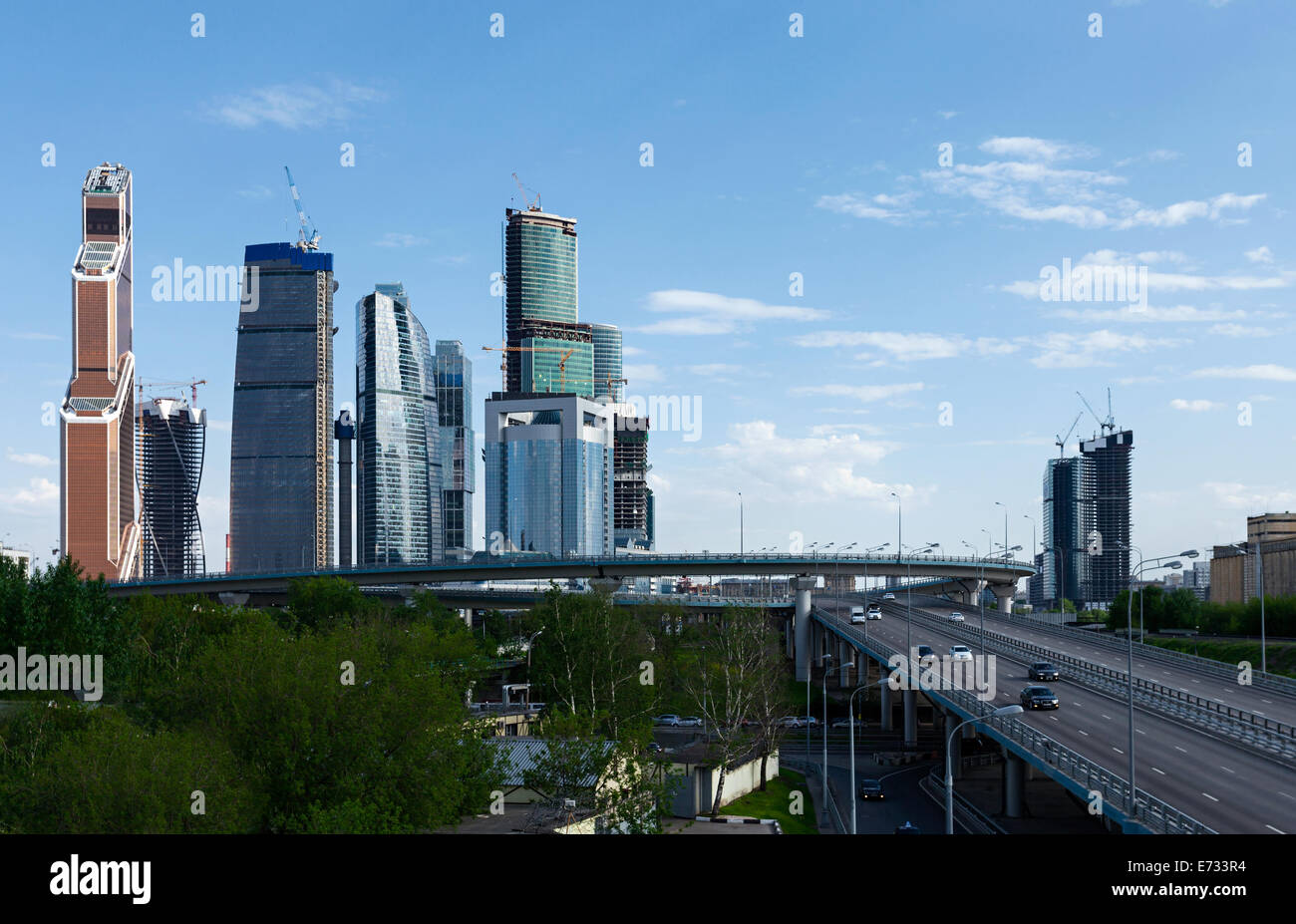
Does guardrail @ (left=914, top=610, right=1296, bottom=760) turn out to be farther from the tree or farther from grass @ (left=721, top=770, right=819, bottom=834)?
the tree

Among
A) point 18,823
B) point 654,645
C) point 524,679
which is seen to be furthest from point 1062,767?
point 524,679

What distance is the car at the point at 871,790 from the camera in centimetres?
6894

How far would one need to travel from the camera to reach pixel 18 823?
34812 mm

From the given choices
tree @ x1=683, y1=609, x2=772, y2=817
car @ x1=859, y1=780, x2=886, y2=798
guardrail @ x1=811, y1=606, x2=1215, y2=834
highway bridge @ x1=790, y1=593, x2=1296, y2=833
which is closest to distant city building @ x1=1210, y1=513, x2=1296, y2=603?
highway bridge @ x1=790, y1=593, x2=1296, y2=833

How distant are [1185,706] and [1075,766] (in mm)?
19559

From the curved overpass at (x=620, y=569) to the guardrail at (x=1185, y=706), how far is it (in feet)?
235

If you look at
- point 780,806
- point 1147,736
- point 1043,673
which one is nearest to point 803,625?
point 1043,673

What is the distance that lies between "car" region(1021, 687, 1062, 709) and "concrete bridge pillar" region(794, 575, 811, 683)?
77.3 metres

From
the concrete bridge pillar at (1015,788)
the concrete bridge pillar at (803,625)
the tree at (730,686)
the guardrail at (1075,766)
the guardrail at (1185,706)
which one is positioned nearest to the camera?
the guardrail at (1075,766)

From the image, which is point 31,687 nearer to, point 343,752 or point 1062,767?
point 343,752

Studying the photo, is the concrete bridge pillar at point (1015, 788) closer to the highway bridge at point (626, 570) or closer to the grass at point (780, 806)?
the grass at point (780, 806)

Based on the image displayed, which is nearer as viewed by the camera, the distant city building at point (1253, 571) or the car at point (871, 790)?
the car at point (871, 790)

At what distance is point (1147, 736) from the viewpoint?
169 feet

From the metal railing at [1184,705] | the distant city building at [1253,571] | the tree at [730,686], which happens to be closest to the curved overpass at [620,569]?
the distant city building at [1253,571]
